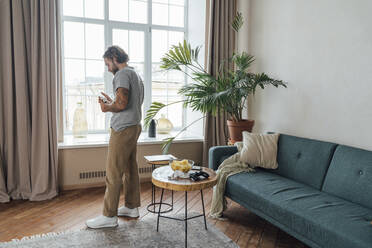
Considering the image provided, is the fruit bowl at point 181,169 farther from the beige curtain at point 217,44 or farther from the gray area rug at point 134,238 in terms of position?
the beige curtain at point 217,44

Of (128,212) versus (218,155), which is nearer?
(128,212)

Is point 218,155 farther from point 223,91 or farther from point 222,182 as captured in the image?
point 223,91

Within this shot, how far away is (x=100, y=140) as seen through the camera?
3787 millimetres

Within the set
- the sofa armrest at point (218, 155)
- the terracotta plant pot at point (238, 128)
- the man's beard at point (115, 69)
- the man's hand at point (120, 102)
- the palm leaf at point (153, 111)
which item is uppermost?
the man's beard at point (115, 69)

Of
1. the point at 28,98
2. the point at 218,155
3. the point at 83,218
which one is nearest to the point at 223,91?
the point at 218,155

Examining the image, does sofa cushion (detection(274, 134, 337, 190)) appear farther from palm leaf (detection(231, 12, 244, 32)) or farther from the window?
the window

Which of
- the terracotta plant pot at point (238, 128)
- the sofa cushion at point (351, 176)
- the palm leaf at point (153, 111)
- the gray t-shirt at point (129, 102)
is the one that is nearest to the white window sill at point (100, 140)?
the palm leaf at point (153, 111)

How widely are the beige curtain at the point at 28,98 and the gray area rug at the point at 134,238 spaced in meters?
1.05

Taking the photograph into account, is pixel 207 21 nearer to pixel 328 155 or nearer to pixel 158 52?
pixel 158 52

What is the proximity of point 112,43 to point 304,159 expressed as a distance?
2.85 metres

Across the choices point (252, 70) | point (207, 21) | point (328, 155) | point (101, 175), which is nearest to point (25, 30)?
point (101, 175)

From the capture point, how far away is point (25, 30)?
3252 millimetres

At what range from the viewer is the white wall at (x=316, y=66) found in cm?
259

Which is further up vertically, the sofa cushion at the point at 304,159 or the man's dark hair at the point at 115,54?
the man's dark hair at the point at 115,54
